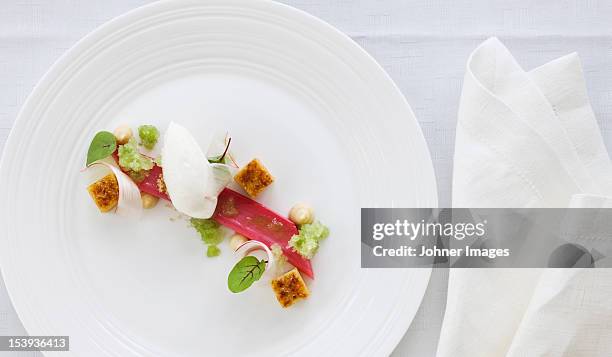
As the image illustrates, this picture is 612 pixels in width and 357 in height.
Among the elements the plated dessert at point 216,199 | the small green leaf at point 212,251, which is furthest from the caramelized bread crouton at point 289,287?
the small green leaf at point 212,251

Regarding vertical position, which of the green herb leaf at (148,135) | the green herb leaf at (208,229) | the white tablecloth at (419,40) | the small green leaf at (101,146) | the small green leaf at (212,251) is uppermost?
the white tablecloth at (419,40)

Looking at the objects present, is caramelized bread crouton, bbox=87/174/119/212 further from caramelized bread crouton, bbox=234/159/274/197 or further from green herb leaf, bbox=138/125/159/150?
caramelized bread crouton, bbox=234/159/274/197

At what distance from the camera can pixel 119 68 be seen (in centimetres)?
139

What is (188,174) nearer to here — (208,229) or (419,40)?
(208,229)

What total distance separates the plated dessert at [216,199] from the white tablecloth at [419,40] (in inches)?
9.6

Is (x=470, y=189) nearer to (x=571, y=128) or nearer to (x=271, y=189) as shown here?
(x=571, y=128)

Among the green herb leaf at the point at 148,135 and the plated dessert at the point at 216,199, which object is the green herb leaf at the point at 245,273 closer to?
the plated dessert at the point at 216,199

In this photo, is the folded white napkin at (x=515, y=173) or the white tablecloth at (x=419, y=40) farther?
the white tablecloth at (x=419, y=40)

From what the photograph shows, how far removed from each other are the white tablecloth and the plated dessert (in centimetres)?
24

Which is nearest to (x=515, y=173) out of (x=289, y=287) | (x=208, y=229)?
(x=289, y=287)

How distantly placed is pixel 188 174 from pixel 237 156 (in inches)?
5.4

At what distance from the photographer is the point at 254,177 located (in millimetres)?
1345

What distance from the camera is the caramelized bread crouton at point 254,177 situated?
1342 millimetres

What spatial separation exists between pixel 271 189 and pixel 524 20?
25.0 inches
